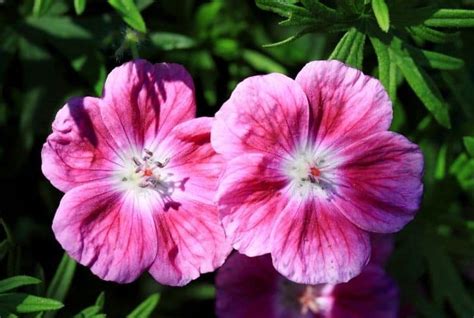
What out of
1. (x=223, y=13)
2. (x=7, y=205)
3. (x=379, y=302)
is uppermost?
(x=223, y=13)

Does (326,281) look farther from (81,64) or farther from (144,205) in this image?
(81,64)

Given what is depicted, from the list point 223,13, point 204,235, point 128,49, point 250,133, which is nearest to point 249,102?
point 250,133

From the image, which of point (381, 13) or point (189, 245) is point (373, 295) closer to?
point (189, 245)


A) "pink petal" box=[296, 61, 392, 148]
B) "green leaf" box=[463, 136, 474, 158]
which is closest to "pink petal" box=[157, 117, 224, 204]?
"pink petal" box=[296, 61, 392, 148]

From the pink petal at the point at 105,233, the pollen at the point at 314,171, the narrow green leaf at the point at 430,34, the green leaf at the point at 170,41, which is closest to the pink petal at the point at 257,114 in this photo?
the pollen at the point at 314,171

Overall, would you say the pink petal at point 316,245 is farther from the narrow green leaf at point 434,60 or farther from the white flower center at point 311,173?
the narrow green leaf at point 434,60

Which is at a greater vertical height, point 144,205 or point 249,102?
point 249,102

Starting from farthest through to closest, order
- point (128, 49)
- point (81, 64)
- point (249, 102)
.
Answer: point (81, 64) < point (128, 49) < point (249, 102)
